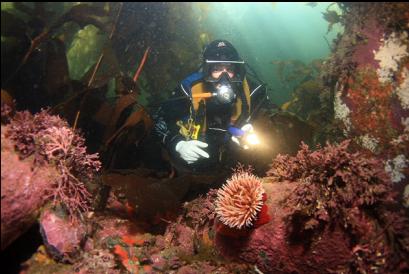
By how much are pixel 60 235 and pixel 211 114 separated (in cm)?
295

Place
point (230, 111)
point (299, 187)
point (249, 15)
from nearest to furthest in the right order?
point (299, 187)
point (230, 111)
point (249, 15)

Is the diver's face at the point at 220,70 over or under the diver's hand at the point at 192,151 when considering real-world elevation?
over

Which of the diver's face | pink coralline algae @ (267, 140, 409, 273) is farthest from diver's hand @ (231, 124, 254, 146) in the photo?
pink coralline algae @ (267, 140, 409, 273)

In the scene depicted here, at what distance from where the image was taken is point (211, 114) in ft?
16.2

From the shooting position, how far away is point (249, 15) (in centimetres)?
3306

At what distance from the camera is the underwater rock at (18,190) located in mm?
2207

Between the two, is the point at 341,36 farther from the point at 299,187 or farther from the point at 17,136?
the point at 17,136

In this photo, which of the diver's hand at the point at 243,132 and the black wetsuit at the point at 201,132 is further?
the black wetsuit at the point at 201,132

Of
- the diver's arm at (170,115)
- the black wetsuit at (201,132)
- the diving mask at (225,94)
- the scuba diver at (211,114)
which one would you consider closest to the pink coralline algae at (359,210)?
the scuba diver at (211,114)

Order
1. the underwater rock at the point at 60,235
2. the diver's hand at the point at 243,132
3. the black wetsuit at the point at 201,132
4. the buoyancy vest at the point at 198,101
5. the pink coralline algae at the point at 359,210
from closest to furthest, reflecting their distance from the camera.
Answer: the pink coralline algae at the point at 359,210 < the underwater rock at the point at 60,235 < the diver's hand at the point at 243,132 < the black wetsuit at the point at 201,132 < the buoyancy vest at the point at 198,101

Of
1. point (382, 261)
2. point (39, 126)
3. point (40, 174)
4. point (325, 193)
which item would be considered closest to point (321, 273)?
point (382, 261)

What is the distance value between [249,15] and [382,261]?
3395 centimetres

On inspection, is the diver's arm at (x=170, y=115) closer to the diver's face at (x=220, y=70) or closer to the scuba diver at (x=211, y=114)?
the scuba diver at (x=211, y=114)

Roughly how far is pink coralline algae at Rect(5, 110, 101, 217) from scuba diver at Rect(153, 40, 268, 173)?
1.79 meters
